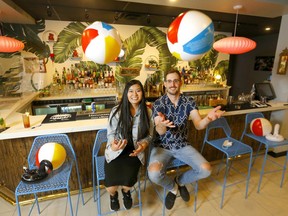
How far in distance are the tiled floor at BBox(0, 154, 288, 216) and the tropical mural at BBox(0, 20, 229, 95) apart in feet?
8.01

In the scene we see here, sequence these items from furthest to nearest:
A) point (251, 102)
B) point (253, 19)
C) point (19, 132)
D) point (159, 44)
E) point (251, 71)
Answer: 1. point (251, 71)
2. point (159, 44)
3. point (253, 19)
4. point (251, 102)
5. point (19, 132)

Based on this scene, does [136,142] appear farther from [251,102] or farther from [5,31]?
[5,31]

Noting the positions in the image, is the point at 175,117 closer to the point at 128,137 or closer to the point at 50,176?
the point at 128,137

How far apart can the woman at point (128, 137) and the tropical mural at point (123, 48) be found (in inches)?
101

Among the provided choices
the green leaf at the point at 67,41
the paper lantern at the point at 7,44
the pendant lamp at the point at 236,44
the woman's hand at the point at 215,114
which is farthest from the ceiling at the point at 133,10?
the woman's hand at the point at 215,114

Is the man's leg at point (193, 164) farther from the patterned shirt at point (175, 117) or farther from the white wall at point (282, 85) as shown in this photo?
the white wall at point (282, 85)

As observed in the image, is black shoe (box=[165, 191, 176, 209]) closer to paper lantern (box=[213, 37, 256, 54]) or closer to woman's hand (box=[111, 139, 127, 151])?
woman's hand (box=[111, 139, 127, 151])

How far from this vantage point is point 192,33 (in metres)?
1.25

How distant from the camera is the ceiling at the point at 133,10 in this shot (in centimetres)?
230

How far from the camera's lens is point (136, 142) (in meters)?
1.71

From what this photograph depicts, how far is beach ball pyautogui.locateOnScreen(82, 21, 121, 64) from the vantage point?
4.38ft

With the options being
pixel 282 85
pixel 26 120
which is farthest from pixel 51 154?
pixel 282 85

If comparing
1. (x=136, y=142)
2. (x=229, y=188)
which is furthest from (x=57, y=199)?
(x=229, y=188)

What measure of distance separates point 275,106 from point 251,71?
4.20 m
